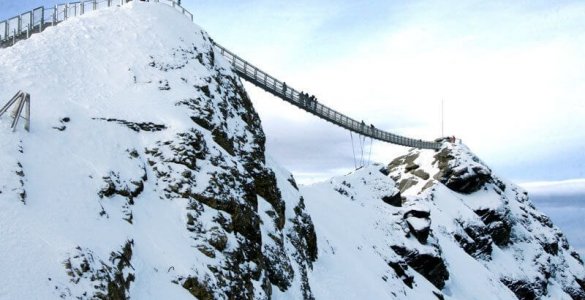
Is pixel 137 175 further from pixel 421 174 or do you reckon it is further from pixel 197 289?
pixel 421 174

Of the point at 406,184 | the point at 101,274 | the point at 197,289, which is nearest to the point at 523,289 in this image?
the point at 406,184

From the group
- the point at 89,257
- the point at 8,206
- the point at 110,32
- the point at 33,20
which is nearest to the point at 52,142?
the point at 8,206

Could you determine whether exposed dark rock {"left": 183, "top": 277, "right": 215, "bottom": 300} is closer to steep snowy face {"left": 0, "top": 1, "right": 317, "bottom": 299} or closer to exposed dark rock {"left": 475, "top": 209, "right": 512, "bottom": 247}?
steep snowy face {"left": 0, "top": 1, "right": 317, "bottom": 299}

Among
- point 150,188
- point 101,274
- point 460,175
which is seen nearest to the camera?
point 101,274

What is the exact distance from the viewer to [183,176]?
1934cm

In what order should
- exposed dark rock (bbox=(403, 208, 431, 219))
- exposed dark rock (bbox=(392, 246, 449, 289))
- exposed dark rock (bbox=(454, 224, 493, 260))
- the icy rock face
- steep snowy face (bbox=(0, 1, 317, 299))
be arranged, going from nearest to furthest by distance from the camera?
steep snowy face (bbox=(0, 1, 317, 299))
exposed dark rock (bbox=(392, 246, 449, 289))
exposed dark rock (bbox=(403, 208, 431, 219))
exposed dark rock (bbox=(454, 224, 493, 260))
the icy rock face

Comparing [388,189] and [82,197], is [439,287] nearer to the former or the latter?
[388,189]

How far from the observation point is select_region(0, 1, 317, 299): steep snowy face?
13.6m

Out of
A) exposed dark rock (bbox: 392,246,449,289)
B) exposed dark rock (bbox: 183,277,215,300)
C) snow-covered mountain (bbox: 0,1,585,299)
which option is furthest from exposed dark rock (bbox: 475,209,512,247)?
exposed dark rock (bbox: 183,277,215,300)

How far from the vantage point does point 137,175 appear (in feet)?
60.0

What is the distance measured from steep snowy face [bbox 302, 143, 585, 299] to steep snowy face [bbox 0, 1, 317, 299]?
870cm

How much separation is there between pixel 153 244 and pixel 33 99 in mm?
7731

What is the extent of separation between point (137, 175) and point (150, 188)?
740 mm

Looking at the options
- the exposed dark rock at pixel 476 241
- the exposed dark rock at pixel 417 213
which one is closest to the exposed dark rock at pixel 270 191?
the exposed dark rock at pixel 417 213
